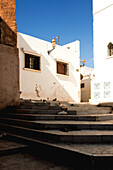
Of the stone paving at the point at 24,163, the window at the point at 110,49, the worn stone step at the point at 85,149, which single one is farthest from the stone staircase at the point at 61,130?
the window at the point at 110,49

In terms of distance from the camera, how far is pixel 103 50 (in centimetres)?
1260

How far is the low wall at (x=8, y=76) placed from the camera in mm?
6910

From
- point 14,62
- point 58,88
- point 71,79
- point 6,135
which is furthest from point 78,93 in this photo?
point 6,135

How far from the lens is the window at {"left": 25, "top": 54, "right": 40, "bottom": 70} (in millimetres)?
14072

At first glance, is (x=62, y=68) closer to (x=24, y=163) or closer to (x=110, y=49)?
(x=110, y=49)

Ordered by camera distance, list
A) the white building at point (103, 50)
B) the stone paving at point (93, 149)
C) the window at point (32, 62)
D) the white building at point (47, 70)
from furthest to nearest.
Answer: the window at point (32, 62) < the white building at point (47, 70) < the white building at point (103, 50) < the stone paving at point (93, 149)

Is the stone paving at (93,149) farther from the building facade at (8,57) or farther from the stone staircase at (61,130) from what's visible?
the building facade at (8,57)

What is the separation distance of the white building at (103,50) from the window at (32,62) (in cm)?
484

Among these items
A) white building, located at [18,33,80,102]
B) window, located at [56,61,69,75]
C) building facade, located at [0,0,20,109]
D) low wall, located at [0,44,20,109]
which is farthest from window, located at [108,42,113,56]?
low wall, located at [0,44,20,109]

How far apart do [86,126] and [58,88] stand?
1196 centimetres

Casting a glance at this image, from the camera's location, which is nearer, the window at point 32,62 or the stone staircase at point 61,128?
the stone staircase at point 61,128

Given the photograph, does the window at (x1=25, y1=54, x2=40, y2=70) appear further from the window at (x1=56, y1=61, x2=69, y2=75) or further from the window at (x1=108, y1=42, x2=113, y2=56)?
the window at (x1=108, y1=42, x2=113, y2=56)

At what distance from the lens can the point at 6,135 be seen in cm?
491

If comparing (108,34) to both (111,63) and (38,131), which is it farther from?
(38,131)
